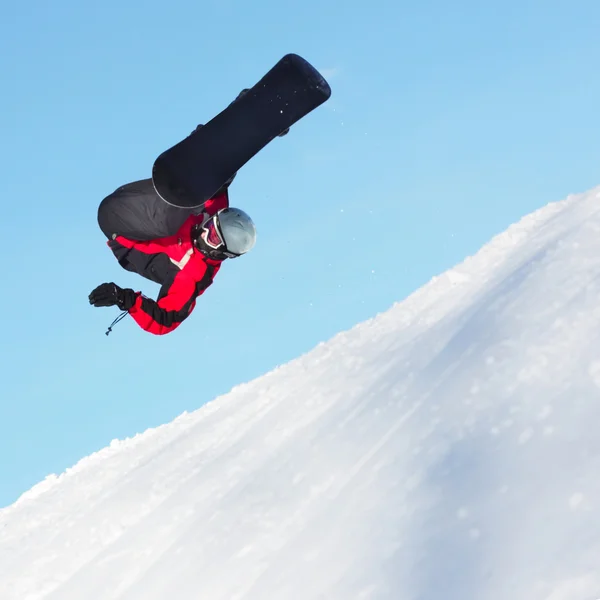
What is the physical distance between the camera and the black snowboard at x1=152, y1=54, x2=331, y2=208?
23.1ft

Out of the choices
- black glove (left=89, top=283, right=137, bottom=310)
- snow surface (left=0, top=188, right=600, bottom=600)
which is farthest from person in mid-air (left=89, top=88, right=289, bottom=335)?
snow surface (left=0, top=188, right=600, bottom=600)

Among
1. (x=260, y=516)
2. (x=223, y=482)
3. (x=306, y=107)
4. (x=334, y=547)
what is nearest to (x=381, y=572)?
(x=334, y=547)

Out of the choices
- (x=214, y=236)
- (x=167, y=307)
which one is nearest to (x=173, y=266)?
(x=167, y=307)

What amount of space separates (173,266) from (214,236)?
0.54 m

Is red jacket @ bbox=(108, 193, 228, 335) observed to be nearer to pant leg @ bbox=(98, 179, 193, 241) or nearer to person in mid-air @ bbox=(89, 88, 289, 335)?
person in mid-air @ bbox=(89, 88, 289, 335)

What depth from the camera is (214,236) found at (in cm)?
743

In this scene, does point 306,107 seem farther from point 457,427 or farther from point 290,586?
point 290,586

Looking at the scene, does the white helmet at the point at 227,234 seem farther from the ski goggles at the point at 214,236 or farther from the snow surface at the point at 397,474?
the snow surface at the point at 397,474

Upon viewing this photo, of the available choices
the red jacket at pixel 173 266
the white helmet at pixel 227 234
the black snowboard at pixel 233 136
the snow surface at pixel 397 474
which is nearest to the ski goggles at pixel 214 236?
the white helmet at pixel 227 234

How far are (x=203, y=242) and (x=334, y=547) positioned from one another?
334 cm

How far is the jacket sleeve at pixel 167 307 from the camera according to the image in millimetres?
7395

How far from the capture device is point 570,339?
225 inches

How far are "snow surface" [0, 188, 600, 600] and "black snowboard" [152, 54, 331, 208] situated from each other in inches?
98.6

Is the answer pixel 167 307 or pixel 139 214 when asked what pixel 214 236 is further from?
pixel 167 307
